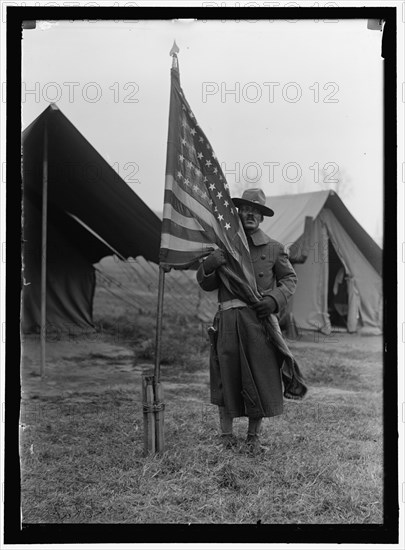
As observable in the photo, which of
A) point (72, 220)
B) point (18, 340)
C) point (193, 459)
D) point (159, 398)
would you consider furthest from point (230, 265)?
point (72, 220)

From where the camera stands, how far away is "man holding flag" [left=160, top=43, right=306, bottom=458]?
3438 mm

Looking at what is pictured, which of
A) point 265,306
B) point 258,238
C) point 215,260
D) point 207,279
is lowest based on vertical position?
point 265,306

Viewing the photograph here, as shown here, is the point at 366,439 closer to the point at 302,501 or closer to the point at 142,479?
the point at 302,501

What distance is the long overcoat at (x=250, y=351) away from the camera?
3.51 meters

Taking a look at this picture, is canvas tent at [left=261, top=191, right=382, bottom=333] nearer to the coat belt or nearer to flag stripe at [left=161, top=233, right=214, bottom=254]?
the coat belt

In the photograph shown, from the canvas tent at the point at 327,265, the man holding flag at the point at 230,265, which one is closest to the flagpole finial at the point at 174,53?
the man holding flag at the point at 230,265

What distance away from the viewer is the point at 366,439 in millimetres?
3838

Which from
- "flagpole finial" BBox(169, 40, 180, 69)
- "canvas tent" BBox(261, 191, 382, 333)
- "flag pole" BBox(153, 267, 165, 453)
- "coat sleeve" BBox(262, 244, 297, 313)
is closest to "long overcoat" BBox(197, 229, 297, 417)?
"coat sleeve" BBox(262, 244, 297, 313)

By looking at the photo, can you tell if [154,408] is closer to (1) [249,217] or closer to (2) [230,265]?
(2) [230,265]

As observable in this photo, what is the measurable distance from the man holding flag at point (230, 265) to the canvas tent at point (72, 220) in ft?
2.67

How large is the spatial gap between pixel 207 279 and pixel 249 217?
1.39 ft

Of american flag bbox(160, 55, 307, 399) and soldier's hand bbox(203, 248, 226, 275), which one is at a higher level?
american flag bbox(160, 55, 307, 399)

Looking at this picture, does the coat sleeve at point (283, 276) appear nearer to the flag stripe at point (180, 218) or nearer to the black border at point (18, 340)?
the flag stripe at point (180, 218)

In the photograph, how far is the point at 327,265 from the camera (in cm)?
850
